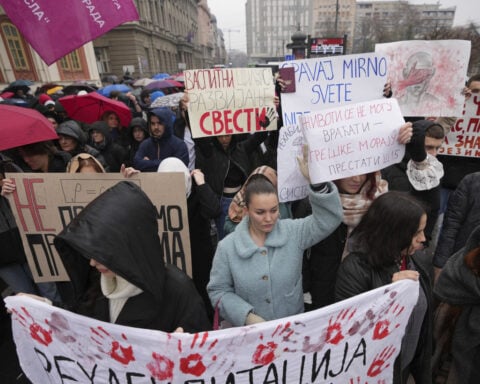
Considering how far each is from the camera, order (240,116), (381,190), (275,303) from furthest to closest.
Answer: (240,116)
(381,190)
(275,303)

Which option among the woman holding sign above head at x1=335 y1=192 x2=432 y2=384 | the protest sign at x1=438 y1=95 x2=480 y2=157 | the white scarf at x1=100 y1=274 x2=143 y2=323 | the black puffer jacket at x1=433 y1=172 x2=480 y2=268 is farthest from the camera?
the protest sign at x1=438 y1=95 x2=480 y2=157

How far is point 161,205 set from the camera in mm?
2320

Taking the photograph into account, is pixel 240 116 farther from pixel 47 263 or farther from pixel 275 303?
pixel 47 263

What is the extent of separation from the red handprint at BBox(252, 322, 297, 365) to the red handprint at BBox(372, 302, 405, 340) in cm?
43

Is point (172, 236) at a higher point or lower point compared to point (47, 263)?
higher

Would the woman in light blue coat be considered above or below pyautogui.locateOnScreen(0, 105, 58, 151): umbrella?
below

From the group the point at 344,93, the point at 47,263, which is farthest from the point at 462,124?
the point at 47,263

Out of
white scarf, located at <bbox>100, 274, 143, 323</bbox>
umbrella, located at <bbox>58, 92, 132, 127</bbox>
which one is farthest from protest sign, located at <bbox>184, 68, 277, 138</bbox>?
umbrella, located at <bbox>58, 92, 132, 127</bbox>

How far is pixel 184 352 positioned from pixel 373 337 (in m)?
0.90

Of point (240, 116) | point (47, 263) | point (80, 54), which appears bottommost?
point (47, 263)

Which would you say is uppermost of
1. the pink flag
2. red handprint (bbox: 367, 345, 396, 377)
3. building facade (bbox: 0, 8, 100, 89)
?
building facade (bbox: 0, 8, 100, 89)

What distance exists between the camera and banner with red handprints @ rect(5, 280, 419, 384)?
4.33ft

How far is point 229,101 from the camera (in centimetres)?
282

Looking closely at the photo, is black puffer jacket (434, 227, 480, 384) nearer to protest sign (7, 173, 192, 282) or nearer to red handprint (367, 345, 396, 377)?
red handprint (367, 345, 396, 377)
